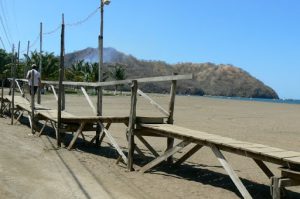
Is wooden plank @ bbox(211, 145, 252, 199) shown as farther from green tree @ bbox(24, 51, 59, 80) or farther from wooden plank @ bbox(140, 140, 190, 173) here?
green tree @ bbox(24, 51, 59, 80)

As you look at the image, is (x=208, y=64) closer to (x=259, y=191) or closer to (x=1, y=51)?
(x=1, y=51)

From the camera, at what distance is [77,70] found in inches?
2621

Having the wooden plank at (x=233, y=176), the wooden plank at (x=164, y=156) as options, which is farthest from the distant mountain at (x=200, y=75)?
the wooden plank at (x=233, y=176)

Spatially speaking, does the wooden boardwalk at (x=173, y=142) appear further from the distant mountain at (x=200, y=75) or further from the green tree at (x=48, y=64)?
the distant mountain at (x=200, y=75)

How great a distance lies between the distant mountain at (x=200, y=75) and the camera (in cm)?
14588

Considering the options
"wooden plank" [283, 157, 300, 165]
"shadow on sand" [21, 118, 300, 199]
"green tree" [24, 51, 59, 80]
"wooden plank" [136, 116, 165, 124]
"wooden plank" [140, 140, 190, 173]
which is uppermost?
"green tree" [24, 51, 59, 80]

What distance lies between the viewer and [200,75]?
185 m

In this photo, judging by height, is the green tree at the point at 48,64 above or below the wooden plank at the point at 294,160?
above

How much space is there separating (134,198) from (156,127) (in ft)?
7.98

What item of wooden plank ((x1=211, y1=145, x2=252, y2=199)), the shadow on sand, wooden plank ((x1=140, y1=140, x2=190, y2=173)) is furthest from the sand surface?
wooden plank ((x1=211, y1=145, x2=252, y2=199))

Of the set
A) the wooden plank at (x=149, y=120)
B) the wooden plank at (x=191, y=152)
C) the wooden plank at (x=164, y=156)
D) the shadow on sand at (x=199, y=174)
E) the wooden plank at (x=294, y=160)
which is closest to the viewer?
the wooden plank at (x=294, y=160)

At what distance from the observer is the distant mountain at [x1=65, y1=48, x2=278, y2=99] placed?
479 feet

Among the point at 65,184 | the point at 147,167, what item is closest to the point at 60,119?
the point at 147,167

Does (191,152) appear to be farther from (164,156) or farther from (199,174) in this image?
(164,156)
